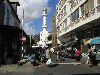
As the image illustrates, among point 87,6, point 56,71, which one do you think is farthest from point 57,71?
point 87,6

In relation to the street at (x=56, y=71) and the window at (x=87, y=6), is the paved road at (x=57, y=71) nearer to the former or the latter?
the street at (x=56, y=71)

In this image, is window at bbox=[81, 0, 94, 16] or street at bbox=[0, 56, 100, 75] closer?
street at bbox=[0, 56, 100, 75]

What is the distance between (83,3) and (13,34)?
15.7 m

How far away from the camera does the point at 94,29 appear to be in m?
45.6

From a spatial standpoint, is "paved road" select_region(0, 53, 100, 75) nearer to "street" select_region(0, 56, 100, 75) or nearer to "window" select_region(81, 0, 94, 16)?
"street" select_region(0, 56, 100, 75)

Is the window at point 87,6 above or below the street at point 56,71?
above

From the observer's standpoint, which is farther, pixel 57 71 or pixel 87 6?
pixel 87 6

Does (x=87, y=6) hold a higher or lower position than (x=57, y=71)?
higher

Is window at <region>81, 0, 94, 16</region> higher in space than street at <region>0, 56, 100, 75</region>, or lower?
higher

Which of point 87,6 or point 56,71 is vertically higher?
point 87,6

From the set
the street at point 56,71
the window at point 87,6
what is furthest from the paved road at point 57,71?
the window at point 87,6

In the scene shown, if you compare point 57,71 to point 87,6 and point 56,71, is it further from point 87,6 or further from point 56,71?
point 87,6

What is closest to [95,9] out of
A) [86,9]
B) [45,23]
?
[86,9]

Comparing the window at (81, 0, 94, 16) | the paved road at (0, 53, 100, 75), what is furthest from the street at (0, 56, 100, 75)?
the window at (81, 0, 94, 16)
